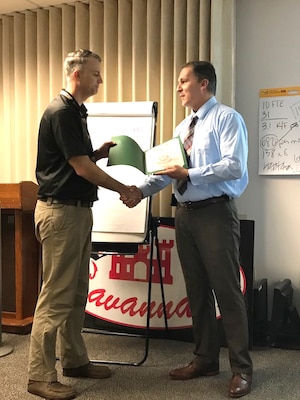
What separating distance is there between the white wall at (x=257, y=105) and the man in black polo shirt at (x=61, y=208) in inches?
50.5

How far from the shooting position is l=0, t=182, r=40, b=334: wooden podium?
3.15m

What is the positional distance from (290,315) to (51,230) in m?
1.61

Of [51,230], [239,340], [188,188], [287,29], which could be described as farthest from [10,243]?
[287,29]

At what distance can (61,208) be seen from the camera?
2150mm

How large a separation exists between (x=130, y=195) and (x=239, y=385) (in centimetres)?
103

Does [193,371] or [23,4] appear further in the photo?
[23,4]

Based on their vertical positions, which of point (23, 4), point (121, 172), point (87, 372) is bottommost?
point (87, 372)

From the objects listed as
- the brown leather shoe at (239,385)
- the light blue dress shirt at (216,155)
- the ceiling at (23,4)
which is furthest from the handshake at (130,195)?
the ceiling at (23,4)

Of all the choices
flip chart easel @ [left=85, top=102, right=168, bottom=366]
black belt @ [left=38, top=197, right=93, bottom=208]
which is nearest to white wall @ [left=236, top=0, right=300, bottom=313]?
flip chart easel @ [left=85, top=102, right=168, bottom=366]

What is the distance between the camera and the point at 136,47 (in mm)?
3281

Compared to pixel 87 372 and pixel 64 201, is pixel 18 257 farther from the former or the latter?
pixel 64 201

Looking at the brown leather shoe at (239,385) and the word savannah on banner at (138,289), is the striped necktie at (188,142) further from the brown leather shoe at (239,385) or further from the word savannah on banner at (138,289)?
the brown leather shoe at (239,385)

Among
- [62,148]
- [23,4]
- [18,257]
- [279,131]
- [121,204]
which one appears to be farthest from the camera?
[23,4]

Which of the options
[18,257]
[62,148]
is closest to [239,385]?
[62,148]
